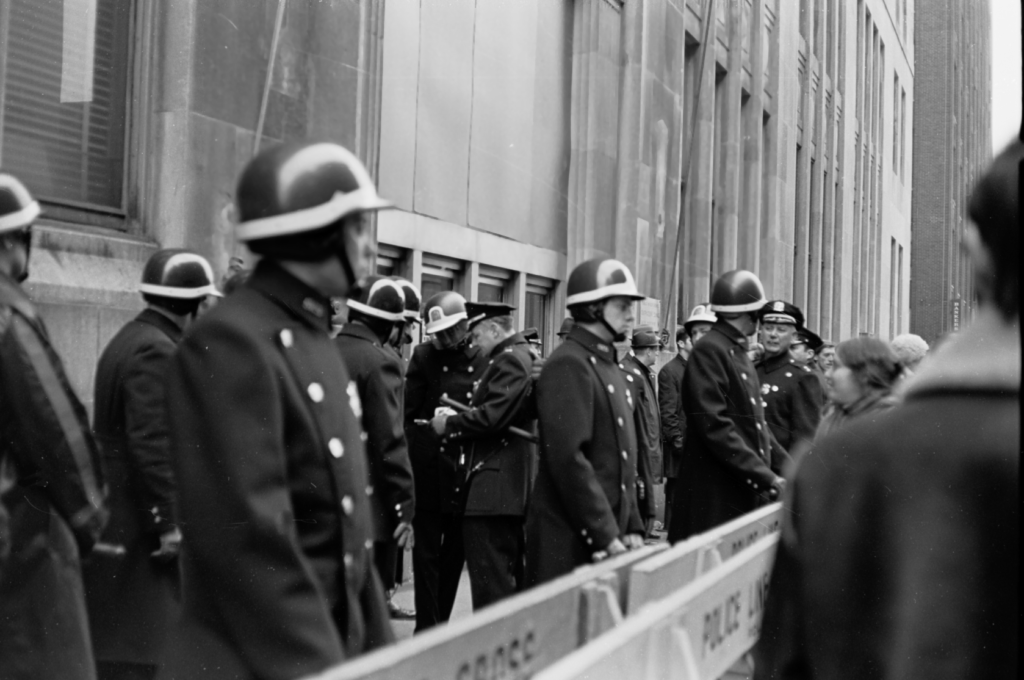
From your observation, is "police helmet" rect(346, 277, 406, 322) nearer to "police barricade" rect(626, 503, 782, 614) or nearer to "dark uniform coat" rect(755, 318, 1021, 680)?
"police barricade" rect(626, 503, 782, 614)

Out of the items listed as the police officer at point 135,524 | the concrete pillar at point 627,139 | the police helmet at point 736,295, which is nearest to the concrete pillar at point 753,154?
the concrete pillar at point 627,139

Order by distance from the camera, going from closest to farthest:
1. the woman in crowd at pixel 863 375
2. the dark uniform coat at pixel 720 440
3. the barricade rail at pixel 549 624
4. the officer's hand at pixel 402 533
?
the barricade rail at pixel 549 624, the woman in crowd at pixel 863 375, the officer's hand at pixel 402 533, the dark uniform coat at pixel 720 440

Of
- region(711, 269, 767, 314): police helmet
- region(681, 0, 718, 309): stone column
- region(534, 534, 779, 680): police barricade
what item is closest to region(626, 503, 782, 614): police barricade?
region(534, 534, 779, 680): police barricade

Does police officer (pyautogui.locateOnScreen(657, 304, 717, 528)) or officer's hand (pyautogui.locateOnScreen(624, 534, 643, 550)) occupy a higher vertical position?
police officer (pyautogui.locateOnScreen(657, 304, 717, 528))

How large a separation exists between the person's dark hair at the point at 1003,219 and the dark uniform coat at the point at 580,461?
14.4ft

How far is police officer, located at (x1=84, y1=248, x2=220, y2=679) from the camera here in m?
5.25

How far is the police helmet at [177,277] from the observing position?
18.6ft

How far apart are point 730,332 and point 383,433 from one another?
246 cm

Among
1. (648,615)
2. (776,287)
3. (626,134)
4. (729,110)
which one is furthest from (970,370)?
(776,287)

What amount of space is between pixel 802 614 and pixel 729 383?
6.11 metres

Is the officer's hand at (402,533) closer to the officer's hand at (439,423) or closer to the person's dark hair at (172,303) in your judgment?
the officer's hand at (439,423)

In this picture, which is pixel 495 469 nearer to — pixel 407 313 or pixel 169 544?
pixel 407 313

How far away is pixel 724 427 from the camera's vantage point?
7.43 m

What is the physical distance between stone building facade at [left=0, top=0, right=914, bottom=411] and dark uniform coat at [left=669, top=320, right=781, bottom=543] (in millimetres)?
3218
